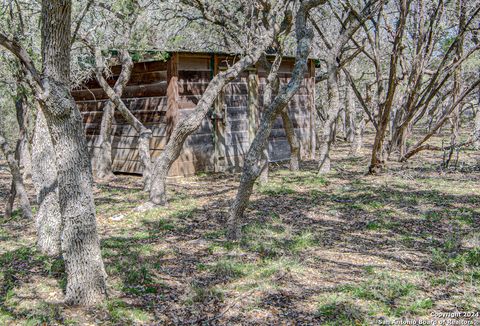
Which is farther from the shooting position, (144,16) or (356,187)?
(144,16)

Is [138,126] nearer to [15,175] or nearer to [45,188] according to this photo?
[15,175]

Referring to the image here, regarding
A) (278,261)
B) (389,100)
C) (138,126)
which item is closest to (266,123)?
(278,261)

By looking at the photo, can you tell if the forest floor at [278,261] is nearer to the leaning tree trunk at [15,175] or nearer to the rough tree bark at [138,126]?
the leaning tree trunk at [15,175]

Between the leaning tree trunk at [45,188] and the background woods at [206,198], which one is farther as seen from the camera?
the leaning tree trunk at [45,188]

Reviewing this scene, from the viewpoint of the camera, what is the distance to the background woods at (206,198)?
179 inches

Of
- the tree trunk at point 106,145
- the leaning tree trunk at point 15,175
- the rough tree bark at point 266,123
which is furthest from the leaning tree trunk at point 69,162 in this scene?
the tree trunk at point 106,145

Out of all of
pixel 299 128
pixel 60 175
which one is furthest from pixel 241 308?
pixel 299 128

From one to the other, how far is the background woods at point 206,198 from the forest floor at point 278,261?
0.09 ft

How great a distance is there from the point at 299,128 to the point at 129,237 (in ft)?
31.1

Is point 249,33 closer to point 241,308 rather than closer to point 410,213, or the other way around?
point 410,213

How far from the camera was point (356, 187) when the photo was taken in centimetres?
1017

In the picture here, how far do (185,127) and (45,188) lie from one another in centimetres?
303

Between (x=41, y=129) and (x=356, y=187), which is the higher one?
(x=41, y=129)

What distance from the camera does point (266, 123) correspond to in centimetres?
657
